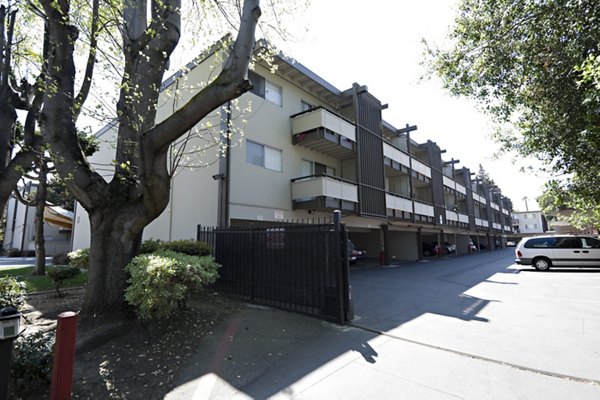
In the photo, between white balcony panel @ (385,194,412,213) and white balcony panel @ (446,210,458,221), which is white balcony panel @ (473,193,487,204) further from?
white balcony panel @ (385,194,412,213)

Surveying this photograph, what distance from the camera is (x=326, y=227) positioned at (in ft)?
20.5

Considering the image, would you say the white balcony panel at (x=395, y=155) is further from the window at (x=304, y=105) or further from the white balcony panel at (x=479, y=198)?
the white balcony panel at (x=479, y=198)

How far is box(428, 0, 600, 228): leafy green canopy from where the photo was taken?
6715mm

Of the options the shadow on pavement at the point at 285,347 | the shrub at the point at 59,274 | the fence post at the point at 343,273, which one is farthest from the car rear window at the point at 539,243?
the shrub at the point at 59,274

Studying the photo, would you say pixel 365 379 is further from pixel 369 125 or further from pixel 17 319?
pixel 369 125

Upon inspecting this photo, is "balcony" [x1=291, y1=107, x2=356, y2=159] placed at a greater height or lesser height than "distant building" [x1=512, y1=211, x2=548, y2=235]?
greater

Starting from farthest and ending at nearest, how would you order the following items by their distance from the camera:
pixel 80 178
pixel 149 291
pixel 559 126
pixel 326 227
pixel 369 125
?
pixel 369 125 → pixel 559 126 → pixel 326 227 → pixel 80 178 → pixel 149 291

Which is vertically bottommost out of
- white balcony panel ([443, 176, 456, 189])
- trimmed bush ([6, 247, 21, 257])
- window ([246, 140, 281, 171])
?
trimmed bush ([6, 247, 21, 257])

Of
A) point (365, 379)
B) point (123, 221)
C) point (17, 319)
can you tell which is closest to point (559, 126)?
point (365, 379)

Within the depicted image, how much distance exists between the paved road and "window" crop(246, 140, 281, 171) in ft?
24.6

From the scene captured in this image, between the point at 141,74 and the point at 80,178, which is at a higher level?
the point at 141,74

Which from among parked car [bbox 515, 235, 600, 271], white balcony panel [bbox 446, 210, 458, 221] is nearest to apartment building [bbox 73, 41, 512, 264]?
white balcony panel [bbox 446, 210, 458, 221]

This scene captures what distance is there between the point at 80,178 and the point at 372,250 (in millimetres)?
19997

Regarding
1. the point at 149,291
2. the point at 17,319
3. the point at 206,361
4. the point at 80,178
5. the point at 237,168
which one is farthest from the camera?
the point at 237,168
